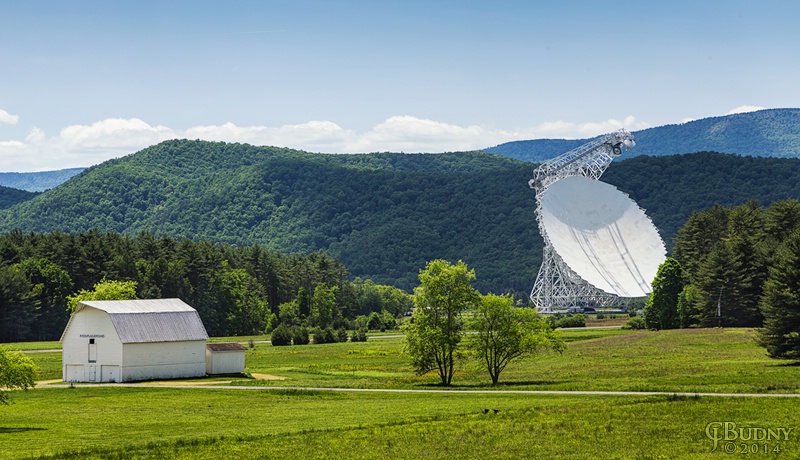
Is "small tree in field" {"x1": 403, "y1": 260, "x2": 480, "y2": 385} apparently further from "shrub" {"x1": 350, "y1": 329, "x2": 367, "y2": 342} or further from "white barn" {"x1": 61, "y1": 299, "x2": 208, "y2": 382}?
"shrub" {"x1": 350, "y1": 329, "x2": 367, "y2": 342}

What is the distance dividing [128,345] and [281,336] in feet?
131

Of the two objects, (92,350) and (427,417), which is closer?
(427,417)

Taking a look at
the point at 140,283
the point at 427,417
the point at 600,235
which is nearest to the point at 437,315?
the point at 427,417

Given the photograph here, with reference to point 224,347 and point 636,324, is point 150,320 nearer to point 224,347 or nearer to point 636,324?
point 224,347

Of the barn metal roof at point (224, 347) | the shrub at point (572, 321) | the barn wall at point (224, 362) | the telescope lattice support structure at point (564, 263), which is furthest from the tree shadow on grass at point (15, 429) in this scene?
the shrub at point (572, 321)

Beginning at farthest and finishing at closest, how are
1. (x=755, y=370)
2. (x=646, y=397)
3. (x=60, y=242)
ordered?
(x=60, y=242) < (x=755, y=370) < (x=646, y=397)

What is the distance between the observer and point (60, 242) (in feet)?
437

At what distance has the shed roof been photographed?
229 ft

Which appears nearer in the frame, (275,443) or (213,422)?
(275,443)

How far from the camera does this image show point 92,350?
70062 mm

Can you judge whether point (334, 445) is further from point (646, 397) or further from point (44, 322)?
point (44, 322)

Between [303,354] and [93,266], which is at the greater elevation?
[93,266]

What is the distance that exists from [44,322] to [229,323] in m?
23.1

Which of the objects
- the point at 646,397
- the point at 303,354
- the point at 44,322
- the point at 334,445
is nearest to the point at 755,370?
the point at 646,397
